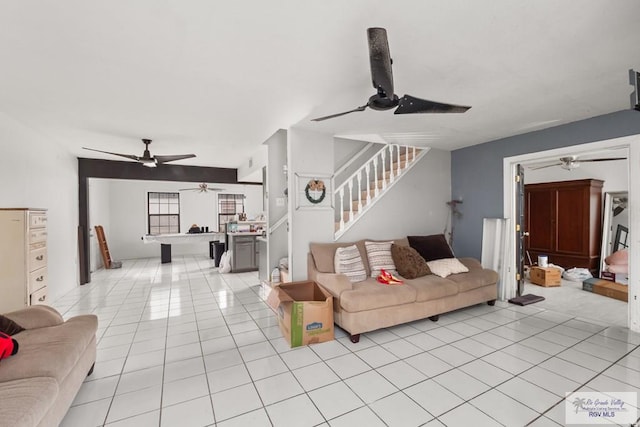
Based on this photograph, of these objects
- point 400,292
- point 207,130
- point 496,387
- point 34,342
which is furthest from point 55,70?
point 496,387

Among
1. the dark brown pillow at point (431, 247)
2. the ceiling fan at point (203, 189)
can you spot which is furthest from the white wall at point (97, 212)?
the dark brown pillow at point (431, 247)

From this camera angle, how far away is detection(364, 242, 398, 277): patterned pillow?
370cm

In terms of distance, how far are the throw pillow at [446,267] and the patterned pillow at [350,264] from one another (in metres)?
0.98

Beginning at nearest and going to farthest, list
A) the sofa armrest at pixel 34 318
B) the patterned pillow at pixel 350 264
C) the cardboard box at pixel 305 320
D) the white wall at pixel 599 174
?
the sofa armrest at pixel 34 318
the cardboard box at pixel 305 320
the patterned pillow at pixel 350 264
the white wall at pixel 599 174

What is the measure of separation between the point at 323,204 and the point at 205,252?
21.9ft

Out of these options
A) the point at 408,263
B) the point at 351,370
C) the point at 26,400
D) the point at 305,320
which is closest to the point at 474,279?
the point at 408,263

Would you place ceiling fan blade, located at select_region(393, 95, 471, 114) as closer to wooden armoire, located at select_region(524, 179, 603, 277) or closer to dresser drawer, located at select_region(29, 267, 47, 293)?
dresser drawer, located at select_region(29, 267, 47, 293)

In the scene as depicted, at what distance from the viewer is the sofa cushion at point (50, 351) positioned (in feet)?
5.00

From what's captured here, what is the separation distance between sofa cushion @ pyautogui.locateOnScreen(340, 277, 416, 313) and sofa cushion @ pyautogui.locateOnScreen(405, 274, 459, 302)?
10 centimetres

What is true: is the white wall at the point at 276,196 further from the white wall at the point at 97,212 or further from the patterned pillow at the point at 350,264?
the white wall at the point at 97,212

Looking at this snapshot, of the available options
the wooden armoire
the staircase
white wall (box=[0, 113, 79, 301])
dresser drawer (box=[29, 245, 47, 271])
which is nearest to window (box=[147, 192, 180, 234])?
white wall (box=[0, 113, 79, 301])

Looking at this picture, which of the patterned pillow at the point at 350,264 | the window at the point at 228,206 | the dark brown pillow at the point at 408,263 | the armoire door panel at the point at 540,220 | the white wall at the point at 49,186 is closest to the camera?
the white wall at the point at 49,186

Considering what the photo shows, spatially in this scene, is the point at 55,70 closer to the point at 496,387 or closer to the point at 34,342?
the point at 34,342

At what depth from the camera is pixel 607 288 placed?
4.27m
